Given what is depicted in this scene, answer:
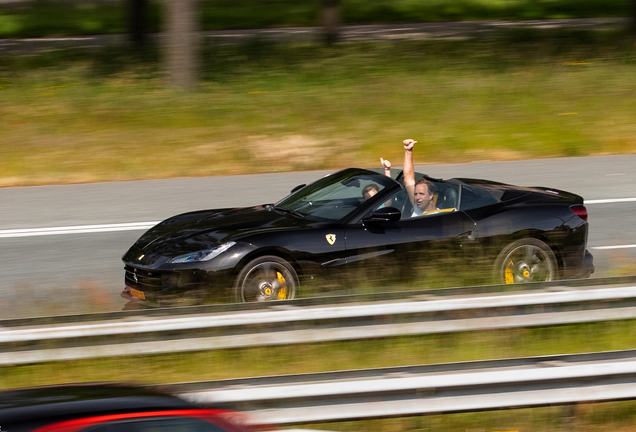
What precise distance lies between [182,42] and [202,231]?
36.6 feet

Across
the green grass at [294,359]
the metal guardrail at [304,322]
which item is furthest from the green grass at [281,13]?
the metal guardrail at [304,322]

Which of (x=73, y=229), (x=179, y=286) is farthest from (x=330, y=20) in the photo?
(x=179, y=286)

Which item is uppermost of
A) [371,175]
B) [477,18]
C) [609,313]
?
[477,18]

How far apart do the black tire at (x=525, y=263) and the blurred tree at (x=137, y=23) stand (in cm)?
1705

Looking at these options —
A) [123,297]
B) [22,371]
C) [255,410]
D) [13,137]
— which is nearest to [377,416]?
[255,410]

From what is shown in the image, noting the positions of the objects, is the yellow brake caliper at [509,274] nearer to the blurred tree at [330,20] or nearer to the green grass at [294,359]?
the green grass at [294,359]

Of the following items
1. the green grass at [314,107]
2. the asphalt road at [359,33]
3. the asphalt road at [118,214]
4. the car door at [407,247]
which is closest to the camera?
the car door at [407,247]

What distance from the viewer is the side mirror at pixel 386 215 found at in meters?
6.71

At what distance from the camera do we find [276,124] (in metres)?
15.8

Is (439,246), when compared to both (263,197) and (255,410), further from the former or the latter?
(263,197)

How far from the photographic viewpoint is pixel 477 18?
2795 centimetres

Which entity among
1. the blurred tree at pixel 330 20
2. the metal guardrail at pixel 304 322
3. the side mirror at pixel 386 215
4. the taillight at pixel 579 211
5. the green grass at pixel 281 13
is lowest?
the metal guardrail at pixel 304 322

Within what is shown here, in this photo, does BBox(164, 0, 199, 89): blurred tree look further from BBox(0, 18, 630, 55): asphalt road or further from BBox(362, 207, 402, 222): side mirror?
BBox(362, 207, 402, 222): side mirror

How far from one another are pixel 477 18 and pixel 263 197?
61.2 feet
